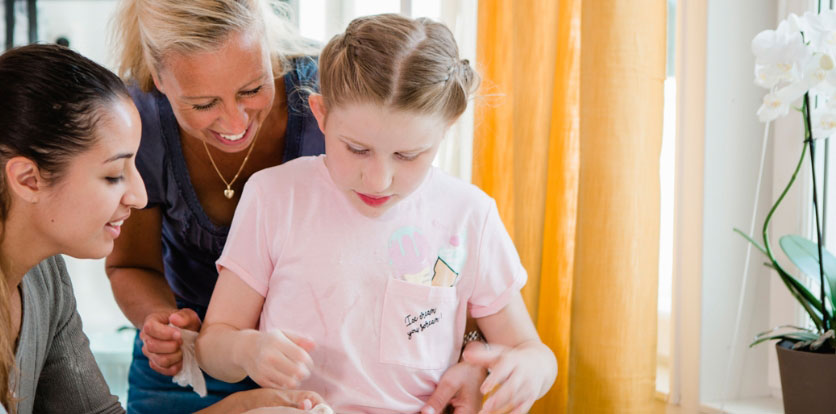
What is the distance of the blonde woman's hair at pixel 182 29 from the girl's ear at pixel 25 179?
325 mm

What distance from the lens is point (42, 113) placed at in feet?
3.35

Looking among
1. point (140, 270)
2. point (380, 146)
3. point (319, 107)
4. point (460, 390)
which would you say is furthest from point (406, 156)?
point (140, 270)

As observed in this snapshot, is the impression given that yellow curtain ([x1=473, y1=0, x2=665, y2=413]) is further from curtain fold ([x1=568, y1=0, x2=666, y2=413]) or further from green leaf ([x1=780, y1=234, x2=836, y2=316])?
green leaf ([x1=780, y1=234, x2=836, y2=316])

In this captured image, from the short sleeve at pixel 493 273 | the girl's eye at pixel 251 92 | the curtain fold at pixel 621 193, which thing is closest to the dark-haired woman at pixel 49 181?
the girl's eye at pixel 251 92

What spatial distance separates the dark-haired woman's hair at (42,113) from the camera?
1.02 m

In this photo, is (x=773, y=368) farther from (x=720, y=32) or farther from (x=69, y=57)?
(x=69, y=57)

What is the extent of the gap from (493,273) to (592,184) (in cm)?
21

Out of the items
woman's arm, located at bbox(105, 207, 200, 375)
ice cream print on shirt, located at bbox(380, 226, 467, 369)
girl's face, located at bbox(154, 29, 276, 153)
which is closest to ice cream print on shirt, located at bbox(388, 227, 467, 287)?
ice cream print on shirt, located at bbox(380, 226, 467, 369)

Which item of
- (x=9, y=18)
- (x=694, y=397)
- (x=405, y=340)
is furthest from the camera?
(x=9, y=18)

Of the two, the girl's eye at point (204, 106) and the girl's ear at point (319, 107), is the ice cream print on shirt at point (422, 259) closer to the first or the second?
the girl's ear at point (319, 107)

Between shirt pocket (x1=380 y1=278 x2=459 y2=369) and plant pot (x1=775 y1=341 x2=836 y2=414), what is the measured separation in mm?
496

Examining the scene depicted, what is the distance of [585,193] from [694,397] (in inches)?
17.5

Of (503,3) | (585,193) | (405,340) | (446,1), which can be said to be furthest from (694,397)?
(446,1)

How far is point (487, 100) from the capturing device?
1.50 meters
